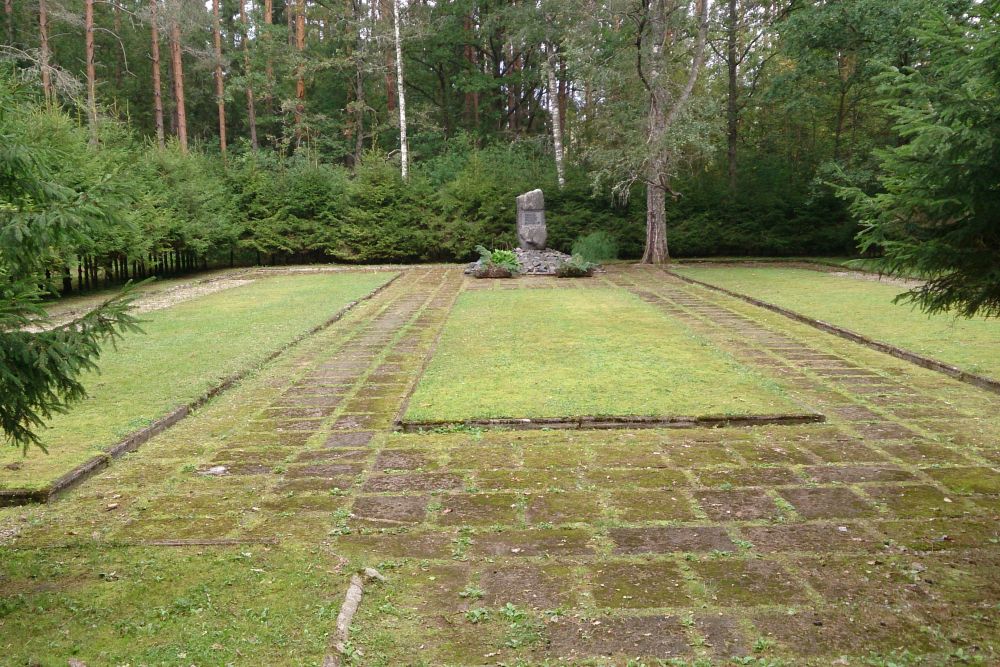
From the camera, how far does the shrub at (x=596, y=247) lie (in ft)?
67.6

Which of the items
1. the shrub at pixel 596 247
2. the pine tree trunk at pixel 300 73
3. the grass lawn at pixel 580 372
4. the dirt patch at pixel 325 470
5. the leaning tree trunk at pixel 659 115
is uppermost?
the pine tree trunk at pixel 300 73

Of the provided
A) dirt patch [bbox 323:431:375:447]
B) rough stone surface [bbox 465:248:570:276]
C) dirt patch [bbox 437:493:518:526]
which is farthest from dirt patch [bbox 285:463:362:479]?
rough stone surface [bbox 465:248:570:276]

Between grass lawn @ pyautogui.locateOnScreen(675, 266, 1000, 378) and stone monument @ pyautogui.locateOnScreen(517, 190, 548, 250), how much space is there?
4246 millimetres

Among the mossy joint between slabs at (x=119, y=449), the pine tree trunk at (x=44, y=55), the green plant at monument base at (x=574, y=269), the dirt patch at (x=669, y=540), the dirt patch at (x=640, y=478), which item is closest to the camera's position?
the dirt patch at (x=669, y=540)

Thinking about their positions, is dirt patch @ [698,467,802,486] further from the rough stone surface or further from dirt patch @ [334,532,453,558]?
the rough stone surface

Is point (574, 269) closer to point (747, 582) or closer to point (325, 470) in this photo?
point (325, 470)

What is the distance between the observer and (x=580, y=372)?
695cm

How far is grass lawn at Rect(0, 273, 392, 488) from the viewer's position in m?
4.79

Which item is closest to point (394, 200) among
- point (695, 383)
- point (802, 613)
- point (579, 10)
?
point (579, 10)

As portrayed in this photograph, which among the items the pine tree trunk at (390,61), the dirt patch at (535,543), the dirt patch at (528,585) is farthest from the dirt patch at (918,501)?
the pine tree trunk at (390,61)

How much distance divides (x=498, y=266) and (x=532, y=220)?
3254 mm

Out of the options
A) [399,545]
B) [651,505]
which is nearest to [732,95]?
[651,505]

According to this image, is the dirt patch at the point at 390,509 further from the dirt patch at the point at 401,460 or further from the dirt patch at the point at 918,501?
the dirt patch at the point at 918,501

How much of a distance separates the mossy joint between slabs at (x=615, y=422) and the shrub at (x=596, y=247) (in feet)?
49.5
